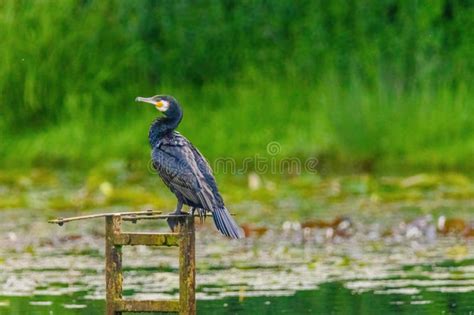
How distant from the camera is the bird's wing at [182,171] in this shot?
825 cm

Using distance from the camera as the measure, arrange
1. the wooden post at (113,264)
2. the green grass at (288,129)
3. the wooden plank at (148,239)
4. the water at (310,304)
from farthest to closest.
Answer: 1. the green grass at (288,129)
2. the water at (310,304)
3. the wooden post at (113,264)
4. the wooden plank at (148,239)

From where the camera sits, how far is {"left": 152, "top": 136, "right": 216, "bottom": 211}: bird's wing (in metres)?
8.25

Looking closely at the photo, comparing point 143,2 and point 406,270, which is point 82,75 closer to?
point 143,2

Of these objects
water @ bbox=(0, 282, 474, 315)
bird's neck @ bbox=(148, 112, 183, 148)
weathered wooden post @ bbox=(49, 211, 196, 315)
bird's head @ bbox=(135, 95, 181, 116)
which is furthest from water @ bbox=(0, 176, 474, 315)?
bird's head @ bbox=(135, 95, 181, 116)

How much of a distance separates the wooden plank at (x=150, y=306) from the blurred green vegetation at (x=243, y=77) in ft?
25.9

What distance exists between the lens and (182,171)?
8.31 metres

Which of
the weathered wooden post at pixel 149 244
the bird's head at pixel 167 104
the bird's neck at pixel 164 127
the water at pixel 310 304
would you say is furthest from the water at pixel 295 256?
the bird's head at pixel 167 104

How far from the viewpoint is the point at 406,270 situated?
35.0 feet

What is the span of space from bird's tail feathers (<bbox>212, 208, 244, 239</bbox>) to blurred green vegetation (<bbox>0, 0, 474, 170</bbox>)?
25.1ft

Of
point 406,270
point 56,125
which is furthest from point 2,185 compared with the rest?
point 406,270

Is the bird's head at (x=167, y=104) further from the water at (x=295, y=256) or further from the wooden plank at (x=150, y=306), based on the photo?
the water at (x=295, y=256)

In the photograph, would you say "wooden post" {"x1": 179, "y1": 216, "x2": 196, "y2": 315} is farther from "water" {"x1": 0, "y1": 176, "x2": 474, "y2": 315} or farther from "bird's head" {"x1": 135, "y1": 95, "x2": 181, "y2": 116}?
"water" {"x1": 0, "y1": 176, "x2": 474, "y2": 315}
